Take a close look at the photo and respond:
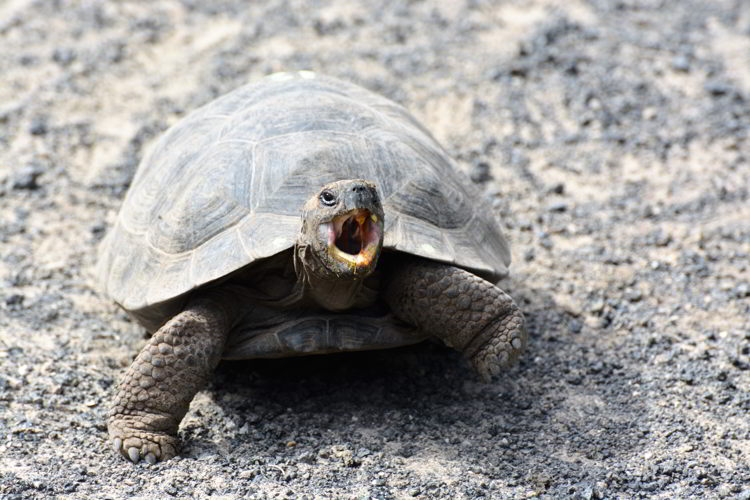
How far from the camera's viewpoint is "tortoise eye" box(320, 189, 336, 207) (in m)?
3.13

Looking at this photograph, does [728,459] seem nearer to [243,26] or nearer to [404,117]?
[404,117]

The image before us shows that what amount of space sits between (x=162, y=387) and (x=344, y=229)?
2.92ft

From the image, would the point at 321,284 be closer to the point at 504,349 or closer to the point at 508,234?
the point at 504,349

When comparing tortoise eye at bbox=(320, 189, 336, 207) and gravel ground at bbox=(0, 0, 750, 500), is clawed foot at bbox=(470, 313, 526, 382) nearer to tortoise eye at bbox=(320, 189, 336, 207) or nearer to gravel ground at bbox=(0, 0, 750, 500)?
gravel ground at bbox=(0, 0, 750, 500)

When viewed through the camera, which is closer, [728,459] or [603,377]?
[728,459]

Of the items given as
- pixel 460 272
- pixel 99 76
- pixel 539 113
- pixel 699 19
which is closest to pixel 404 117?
pixel 460 272

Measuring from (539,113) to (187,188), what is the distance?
3164 mm

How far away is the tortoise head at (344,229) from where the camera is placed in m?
3.08

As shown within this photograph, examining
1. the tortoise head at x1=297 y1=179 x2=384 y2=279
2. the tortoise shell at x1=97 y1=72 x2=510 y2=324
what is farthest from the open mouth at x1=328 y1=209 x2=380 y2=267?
the tortoise shell at x1=97 y1=72 x2=510 y2=324

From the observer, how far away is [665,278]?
4.68 metres

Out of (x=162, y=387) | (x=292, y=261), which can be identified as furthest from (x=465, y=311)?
(x=162, y=387)

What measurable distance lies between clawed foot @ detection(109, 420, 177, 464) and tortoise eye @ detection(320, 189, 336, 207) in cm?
105

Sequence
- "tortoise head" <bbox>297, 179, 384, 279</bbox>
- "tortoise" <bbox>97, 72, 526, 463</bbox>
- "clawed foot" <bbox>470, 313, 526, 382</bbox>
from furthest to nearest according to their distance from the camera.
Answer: "clawed foot" <bbox>470, 313, 526, 382</bbox> < "tortoise" <bbox>97, 72, 526, 463</bbox> < "tortoise head" <bbox>297, 179, 384, 279</bbox>

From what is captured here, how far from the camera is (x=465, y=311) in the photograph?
3.56m
